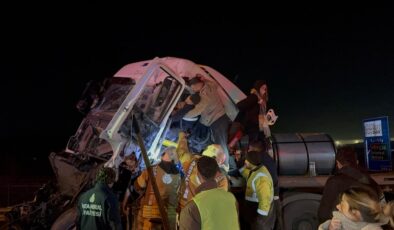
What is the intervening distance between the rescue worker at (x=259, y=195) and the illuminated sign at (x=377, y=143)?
5676mm

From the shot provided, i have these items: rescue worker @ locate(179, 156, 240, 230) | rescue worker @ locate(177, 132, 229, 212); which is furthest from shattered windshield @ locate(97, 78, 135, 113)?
rescue worker @ locate(179, 156, 240, 230)

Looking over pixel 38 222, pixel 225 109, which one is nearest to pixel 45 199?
pixel 38 222

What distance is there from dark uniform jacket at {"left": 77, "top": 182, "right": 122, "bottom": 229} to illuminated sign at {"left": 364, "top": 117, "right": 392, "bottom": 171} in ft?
24.2

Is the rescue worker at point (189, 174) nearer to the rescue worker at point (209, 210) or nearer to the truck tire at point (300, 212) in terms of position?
the rescue worker at point (209, 210)

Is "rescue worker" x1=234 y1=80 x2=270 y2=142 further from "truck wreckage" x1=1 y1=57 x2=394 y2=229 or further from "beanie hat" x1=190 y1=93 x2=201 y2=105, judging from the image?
"beanie hat" x1=190 y1=93 x2=201 y2=105

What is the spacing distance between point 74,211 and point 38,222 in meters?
0.79

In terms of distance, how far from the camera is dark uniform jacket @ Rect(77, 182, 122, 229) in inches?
193

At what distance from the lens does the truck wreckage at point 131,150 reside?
263 inches

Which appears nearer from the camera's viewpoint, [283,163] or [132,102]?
[132,102]

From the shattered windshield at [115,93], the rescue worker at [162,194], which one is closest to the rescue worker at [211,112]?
the shattered windshield at [115,93]

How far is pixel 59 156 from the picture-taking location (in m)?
7.29

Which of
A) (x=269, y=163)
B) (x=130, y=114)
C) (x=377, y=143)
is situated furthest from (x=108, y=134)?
(x=377, y=143)

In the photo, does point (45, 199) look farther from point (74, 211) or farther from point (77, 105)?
point (77, 105)

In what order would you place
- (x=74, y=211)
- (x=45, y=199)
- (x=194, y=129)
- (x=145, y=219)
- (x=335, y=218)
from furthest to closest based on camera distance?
(x=194, y=129), (x=45, y=199), (x=74, y=211), (x=145, y=219), (x=335, y=218)
